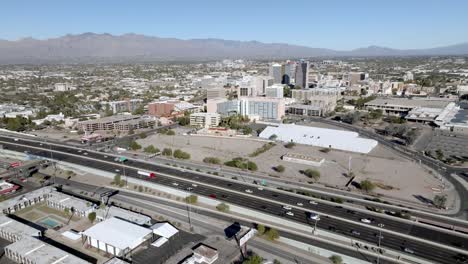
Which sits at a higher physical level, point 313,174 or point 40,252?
point 40,252

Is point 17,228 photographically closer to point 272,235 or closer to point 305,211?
point 272,235

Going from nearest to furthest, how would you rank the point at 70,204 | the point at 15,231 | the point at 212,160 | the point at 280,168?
the point at 15,231, the point at 70,204, the point at 280,168, the point at 212,160

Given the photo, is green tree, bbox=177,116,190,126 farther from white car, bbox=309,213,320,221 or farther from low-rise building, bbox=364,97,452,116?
white car, bbox=309,213,320,221

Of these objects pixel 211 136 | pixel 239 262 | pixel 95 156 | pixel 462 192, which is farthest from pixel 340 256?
pixel 211 136

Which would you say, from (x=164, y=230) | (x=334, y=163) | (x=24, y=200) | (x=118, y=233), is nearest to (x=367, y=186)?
(x=334, y=163)

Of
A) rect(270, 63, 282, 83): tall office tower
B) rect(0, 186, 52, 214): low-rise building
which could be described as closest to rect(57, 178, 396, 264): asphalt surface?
rect(0, 186, 52, 214): low-rise building

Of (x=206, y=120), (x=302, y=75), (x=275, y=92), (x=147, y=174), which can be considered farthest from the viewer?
(x=302, y=75)
